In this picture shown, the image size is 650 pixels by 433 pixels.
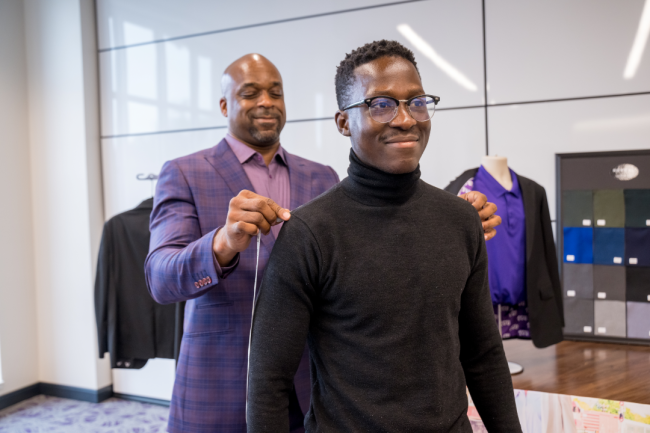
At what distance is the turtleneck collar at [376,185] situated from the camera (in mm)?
1042

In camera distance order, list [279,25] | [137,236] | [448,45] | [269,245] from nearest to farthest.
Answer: [269,245], [448,45], [137,236], [279,25]

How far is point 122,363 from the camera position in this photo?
2832 millimetres

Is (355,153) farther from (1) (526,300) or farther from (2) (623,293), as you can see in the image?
(2) (623,293)

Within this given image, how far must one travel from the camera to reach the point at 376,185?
1044mm

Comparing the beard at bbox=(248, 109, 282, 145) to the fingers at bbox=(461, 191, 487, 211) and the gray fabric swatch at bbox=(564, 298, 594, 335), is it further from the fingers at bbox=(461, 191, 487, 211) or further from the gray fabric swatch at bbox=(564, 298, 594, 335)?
the gray fabric swatch at bbox=(564, 298, 594, 335)

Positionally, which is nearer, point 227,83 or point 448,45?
point 227,83

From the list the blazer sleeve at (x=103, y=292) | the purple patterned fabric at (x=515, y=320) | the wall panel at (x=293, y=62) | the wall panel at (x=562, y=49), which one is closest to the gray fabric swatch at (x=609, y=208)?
the wall panel at (x=562, y=49)

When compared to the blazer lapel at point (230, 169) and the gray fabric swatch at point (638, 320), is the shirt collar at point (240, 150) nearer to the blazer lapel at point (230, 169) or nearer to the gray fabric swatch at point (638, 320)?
the blazer lapel at point (230, 169)

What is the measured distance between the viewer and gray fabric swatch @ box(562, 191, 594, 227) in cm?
248

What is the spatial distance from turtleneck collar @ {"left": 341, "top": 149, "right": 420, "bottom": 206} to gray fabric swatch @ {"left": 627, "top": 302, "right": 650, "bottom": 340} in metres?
1.91

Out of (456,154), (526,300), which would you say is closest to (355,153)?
(526,300)

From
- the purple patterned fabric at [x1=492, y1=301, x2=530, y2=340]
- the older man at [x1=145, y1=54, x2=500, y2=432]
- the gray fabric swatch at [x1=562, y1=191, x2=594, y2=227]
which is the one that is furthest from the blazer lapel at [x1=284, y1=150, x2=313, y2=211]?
the gray fabric swatch at [x1=562, y1=191, x2=594, y2=227]

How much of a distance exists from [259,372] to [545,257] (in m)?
1.65

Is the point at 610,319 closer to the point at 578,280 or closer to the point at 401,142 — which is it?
the point at 578,280
